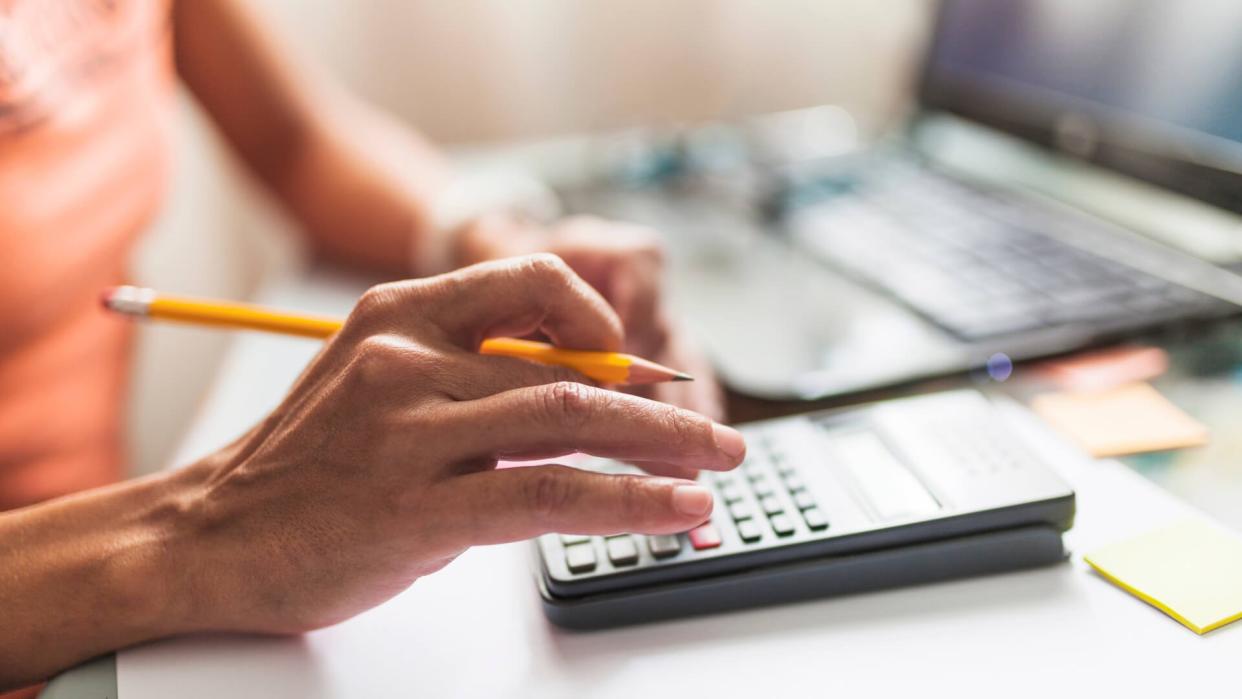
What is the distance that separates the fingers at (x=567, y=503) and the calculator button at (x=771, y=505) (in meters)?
0.05

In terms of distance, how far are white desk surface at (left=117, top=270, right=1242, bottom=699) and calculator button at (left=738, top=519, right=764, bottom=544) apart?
28 millimetres

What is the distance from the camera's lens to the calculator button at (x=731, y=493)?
381mm

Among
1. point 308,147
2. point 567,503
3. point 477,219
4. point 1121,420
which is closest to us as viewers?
point 567,503

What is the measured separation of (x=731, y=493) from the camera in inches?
15.1

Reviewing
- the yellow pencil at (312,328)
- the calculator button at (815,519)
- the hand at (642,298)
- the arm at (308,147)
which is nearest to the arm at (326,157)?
the arm at (308,147)

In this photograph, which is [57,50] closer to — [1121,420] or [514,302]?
[514,302]

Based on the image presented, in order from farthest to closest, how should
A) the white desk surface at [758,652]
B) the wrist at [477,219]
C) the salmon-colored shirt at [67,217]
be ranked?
the wrist at [477,219] → the salmon-colored shirt at [67,217] → the white desk surface at [758,652]

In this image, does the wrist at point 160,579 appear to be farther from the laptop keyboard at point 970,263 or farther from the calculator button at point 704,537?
the laptop keyboard at point 970,263

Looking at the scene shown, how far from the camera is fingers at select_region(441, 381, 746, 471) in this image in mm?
322

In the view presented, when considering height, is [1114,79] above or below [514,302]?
above

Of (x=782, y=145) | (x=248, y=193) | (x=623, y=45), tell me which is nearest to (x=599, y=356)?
(x=782, y=145)

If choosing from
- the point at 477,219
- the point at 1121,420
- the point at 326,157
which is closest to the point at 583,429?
the point at 1121,420

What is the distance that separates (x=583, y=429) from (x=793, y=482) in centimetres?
11

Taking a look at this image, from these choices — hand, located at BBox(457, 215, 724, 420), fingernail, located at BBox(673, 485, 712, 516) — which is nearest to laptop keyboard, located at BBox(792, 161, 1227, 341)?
hand, located at BBox(457, 215, 724, 420)
